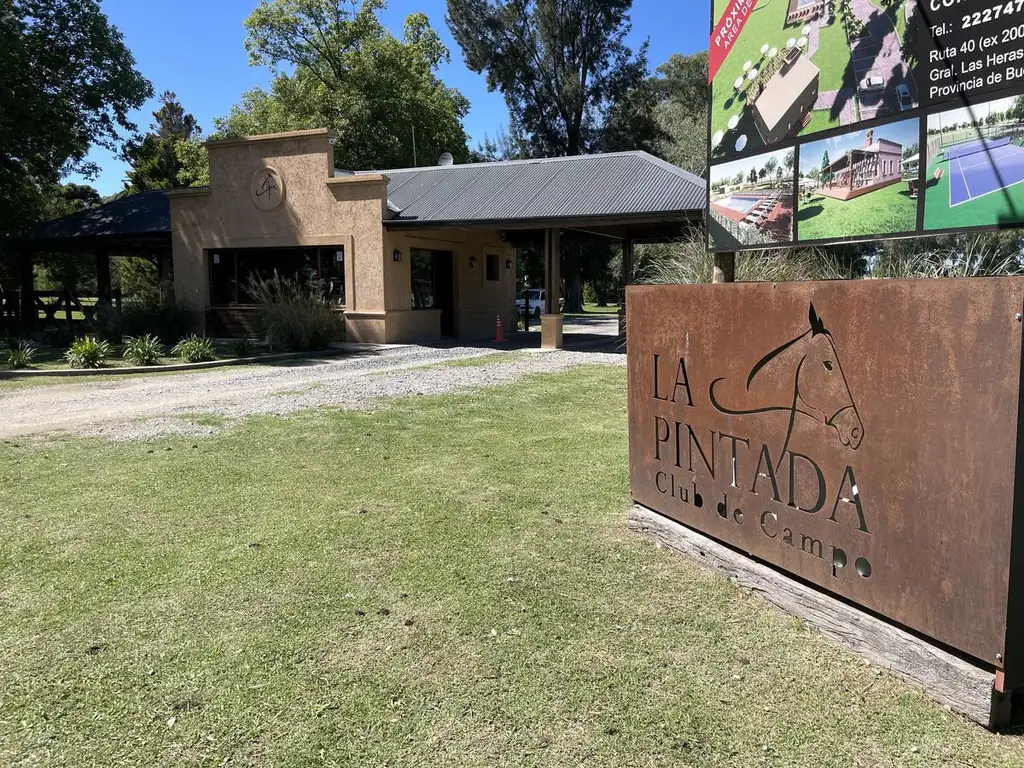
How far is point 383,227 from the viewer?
19109mm

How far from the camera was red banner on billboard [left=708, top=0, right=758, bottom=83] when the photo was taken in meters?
4.14

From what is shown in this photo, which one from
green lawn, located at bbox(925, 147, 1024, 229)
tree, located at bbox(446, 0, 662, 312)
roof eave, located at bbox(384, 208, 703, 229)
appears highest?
tree, located at bbox(446, 0, 662, 312)

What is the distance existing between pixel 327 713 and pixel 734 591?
2107mm

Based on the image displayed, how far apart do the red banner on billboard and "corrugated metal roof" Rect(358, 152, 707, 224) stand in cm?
1149

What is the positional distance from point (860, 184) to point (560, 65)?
40.1 meters

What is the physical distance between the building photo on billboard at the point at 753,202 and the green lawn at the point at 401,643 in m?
1.93

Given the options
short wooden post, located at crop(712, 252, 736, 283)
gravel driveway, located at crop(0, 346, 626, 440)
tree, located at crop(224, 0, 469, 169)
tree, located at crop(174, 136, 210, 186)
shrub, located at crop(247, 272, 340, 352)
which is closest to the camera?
short wooden post, located at crop(712, 252, 736, 283)

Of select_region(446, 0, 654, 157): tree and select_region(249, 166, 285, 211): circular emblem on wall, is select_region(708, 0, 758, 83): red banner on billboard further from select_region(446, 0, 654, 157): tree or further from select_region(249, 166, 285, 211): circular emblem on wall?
select_region(446, 0, 654, 157): tree

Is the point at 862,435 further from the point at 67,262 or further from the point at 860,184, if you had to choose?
the point at 67,262

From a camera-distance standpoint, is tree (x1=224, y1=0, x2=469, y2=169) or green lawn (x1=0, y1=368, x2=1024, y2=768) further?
tree (x1=224, y1=0, x2=469, y2=169)

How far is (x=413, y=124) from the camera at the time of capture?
3625 cm

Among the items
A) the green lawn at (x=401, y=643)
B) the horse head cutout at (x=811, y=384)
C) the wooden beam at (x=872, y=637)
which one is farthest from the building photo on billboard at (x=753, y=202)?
the green lawn at (x=401, y=643)

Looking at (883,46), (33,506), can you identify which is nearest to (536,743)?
(883,46)

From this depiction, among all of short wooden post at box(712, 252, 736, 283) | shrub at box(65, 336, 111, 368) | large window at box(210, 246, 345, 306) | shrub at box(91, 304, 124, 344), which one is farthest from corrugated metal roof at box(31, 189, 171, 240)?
short wooden post at box(712, 252, 736, 283)
